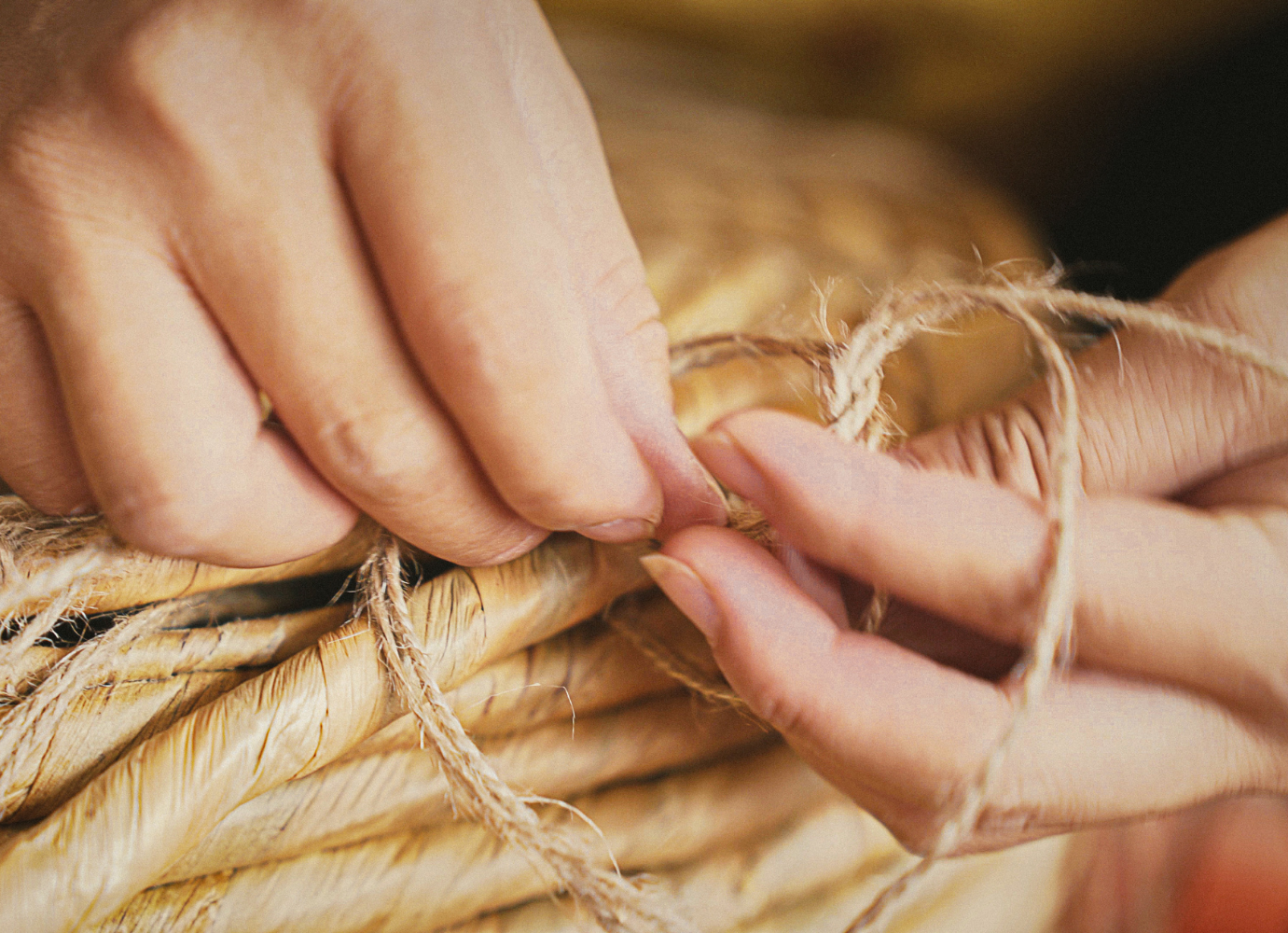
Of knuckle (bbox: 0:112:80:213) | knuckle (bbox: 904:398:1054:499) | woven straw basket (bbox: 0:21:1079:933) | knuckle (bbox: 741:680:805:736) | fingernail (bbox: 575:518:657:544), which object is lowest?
woven straw basket (bbox: 0:21:1079:933)

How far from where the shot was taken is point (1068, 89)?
95 cm

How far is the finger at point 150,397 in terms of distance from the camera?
332 millimetres

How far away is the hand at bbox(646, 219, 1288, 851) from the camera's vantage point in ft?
1.09

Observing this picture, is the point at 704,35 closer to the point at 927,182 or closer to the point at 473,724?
the point at 927,182

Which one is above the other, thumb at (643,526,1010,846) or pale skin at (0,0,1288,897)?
pale skin at (0,0,1288,897)

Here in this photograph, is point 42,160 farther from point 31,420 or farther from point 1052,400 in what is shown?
point 1052,400

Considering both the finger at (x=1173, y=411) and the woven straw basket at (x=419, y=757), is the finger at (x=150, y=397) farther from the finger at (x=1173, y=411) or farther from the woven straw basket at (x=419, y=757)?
the finger at (x=1173, y=411)

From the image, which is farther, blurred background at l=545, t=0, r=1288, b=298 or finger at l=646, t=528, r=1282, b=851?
blurred background at l=545, t=0, r=1288, b=298

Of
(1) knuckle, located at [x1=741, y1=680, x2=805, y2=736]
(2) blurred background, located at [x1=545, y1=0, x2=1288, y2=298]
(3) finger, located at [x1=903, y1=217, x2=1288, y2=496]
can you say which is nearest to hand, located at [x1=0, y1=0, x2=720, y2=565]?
(1) knuckle, located at [x1=741, y1=680, x2=805, y2=736]

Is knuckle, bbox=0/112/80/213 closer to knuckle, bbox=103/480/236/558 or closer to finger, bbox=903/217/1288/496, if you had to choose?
knuckle, bbox=103/480/236/558

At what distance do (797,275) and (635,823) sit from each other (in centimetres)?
45

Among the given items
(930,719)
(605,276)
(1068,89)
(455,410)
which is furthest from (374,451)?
(1068,89)

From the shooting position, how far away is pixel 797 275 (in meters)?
0.66

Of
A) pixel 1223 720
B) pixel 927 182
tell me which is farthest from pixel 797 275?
pixel 1223 720
